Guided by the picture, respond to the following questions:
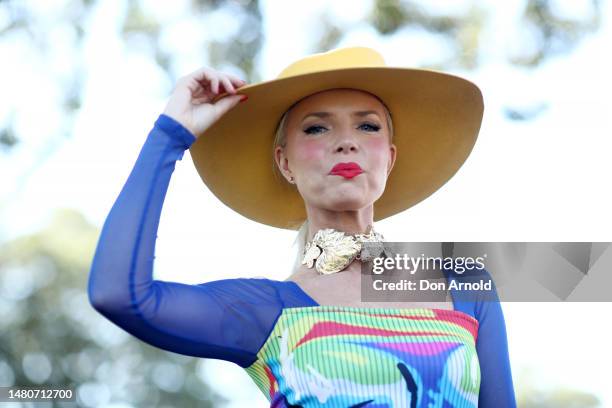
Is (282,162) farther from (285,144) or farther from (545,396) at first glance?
(545,396)

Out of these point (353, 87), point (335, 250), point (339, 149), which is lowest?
point (335, 250)

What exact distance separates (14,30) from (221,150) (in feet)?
18.2

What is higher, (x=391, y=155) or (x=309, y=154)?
(x=391, y=155)

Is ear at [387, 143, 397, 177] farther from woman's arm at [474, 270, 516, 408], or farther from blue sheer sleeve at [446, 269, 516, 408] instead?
woman's arm at [474, 270, 516, 408]

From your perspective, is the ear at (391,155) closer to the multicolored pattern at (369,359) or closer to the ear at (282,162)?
the ear at (282,162)

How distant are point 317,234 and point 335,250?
0.09 metres

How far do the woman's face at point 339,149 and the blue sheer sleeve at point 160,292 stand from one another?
0.33 meters

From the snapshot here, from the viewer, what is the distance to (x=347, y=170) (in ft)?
11.1

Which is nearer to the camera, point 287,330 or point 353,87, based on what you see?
point 287,330

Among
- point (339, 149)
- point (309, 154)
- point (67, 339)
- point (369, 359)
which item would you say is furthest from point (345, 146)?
point (67, 339)

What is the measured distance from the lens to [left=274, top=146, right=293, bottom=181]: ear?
3.67 meters

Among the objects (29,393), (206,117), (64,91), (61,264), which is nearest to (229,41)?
(64,91)

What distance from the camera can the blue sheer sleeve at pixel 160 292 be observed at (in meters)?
2.91

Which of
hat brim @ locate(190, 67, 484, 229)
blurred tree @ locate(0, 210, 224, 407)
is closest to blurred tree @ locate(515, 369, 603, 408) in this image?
blurred tree @ locate(0, 210, 224, 407)
